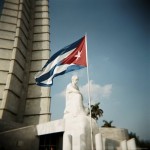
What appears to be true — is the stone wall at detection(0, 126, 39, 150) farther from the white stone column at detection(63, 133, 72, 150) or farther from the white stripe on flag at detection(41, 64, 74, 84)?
the white stone column at detection(63, 133, 72, 150)

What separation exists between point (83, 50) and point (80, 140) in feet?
13.6

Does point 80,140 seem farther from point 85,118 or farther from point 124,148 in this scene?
point 124,148

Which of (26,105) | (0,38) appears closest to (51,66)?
(26,105)

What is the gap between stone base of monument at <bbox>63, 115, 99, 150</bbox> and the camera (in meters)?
7.73

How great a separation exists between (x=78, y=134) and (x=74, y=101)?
74.8 inches

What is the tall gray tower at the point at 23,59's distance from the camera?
22.7 m

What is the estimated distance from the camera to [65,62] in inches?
387

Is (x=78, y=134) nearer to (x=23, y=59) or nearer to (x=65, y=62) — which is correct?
(x=65, y=62)

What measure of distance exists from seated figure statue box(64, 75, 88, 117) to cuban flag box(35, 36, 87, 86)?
1139mm

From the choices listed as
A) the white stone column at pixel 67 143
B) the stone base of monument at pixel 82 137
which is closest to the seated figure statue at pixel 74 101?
the stone base of monument at pixel 82 137

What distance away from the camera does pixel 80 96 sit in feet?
32.8

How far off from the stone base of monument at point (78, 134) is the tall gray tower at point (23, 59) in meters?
13.0

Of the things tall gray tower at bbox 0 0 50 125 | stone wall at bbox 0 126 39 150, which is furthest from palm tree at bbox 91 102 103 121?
stone wall at bbox 0 126 39 150

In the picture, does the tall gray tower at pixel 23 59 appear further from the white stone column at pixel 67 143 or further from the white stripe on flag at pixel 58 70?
the white stone column at pixel 67 143
